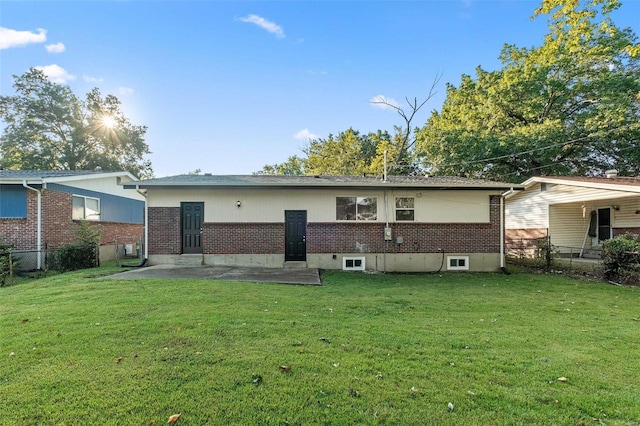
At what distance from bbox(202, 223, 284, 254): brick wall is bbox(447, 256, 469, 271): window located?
6.05 m

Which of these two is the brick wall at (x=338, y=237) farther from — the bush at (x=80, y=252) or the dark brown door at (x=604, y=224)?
the dark brown door at (x=604, y=224)

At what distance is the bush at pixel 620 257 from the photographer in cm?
964

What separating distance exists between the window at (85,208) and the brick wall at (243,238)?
5.98m

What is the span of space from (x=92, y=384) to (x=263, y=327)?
2061 millimetres

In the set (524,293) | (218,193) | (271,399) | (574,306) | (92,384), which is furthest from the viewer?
(218,193)

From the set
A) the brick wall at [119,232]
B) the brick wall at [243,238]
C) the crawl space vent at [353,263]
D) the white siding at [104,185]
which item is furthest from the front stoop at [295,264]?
the brick wall at [119,232]

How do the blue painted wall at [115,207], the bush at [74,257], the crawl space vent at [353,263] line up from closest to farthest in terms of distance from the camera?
1. the bush at [74,257]
2. the crawl space vent at [353,263]
3. the blue painted wall at [115,207]

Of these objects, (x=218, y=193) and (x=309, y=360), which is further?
(x=218, y=193)

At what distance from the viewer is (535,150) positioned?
19.2 meters

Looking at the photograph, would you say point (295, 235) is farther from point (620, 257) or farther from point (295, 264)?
point (620, 257)

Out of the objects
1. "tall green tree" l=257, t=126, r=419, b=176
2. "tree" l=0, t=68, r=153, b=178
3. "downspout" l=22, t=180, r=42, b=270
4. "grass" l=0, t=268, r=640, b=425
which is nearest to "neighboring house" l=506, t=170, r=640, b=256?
"grass" l=0, t=268, r=640, b=425

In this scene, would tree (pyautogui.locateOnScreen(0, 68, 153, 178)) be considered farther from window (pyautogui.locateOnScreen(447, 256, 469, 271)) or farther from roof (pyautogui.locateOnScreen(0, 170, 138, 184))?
window (pyautogui.locateOnScreen(447, 256, 469, 271))

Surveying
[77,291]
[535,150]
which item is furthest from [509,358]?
[535,150]

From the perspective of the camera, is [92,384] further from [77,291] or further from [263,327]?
[77,291]
